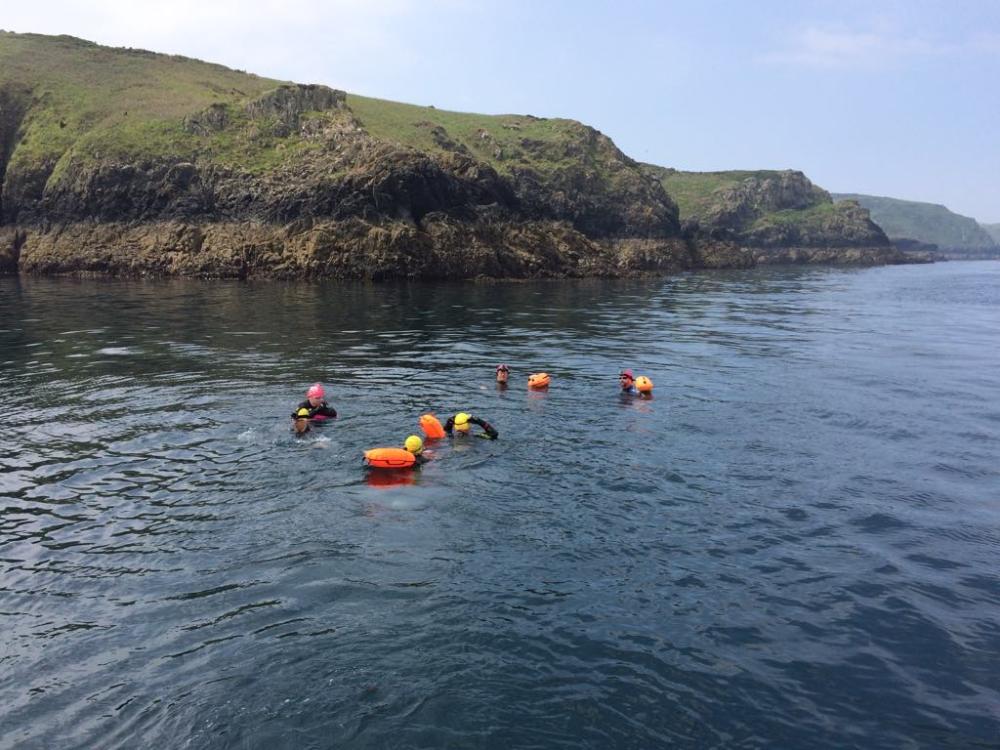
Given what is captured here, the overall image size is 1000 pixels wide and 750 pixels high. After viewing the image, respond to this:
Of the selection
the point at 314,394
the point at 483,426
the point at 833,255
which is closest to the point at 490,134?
the point at 833,255

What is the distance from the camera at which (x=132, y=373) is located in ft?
97.2

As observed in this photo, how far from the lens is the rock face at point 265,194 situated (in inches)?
3083

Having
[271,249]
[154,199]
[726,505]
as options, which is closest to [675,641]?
[726,505]

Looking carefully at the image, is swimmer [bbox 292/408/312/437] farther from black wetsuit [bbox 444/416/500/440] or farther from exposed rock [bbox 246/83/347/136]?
exposed rock [bbox 246/83/347/136]

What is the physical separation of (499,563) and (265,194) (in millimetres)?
78791

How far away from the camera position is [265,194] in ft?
269

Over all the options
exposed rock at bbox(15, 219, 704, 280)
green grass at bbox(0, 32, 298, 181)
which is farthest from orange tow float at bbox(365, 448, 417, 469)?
green grass at bbox(0, 32, 298, 181)

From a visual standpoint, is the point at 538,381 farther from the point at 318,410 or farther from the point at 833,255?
the point at 833,255

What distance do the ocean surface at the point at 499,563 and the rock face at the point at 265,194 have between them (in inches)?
1970

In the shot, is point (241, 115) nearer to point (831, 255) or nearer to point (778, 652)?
point (778, 652)

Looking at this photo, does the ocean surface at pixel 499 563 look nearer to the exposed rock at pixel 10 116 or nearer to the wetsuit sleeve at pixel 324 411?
the wetsuit sleeve at pixel 324 411

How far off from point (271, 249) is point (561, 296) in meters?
35.3

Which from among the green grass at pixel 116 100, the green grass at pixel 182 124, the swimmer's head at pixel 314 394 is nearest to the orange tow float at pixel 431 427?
the swimmer's head at pixel 314 394

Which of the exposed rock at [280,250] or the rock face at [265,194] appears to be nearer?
the exposed rock at [280,250]
